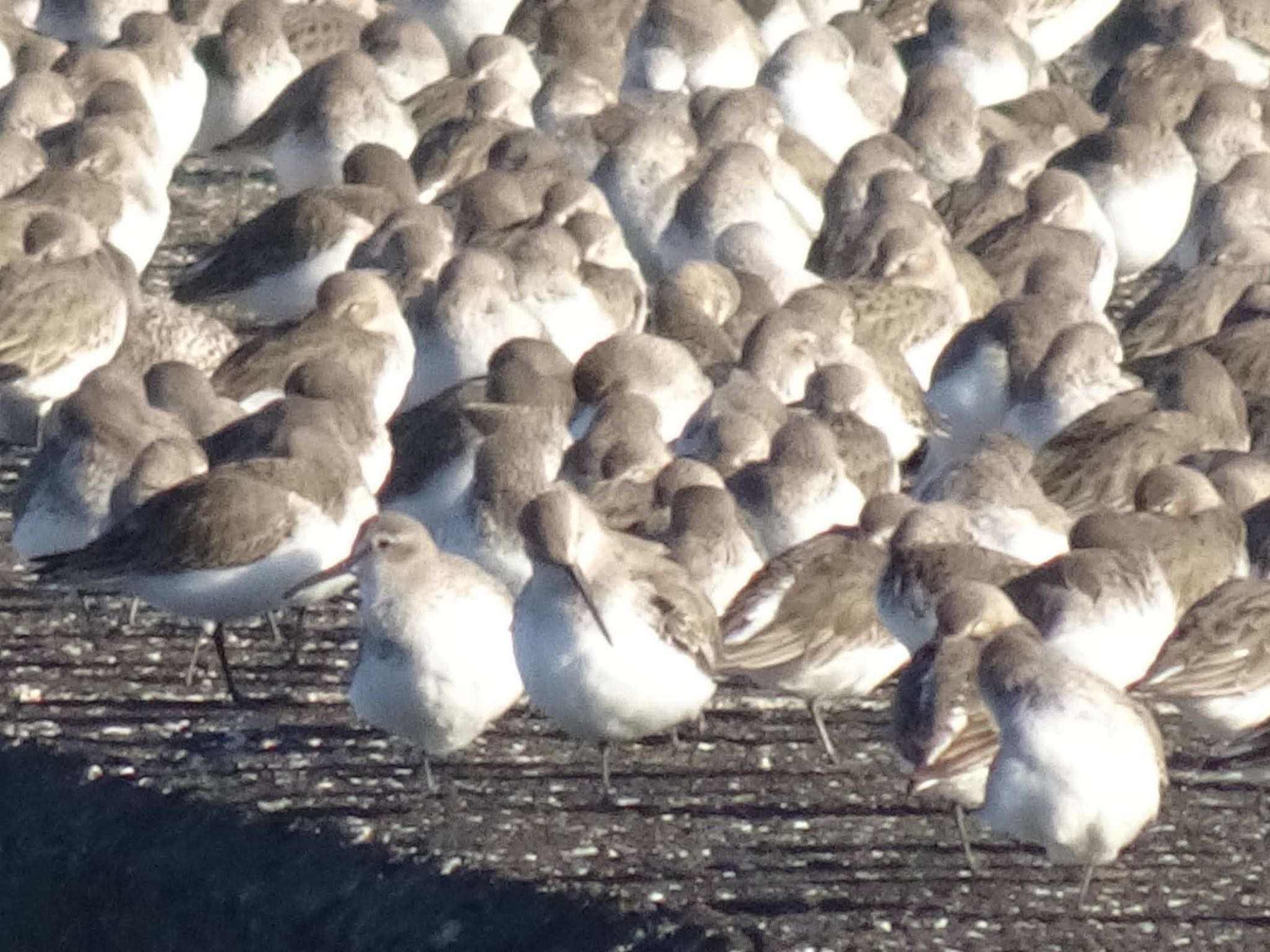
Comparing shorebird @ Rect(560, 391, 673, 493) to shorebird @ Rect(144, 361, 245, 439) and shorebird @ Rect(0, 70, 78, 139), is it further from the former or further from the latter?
shorebird @ Rect(0, 70, 78, 139)

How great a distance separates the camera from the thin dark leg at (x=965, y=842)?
7.93 metres

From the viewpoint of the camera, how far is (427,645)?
330 inches

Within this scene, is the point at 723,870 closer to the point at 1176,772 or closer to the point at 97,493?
the point at 1176,772

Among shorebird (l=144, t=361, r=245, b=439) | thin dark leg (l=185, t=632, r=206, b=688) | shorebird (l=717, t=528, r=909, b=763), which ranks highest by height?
shorebird (l=717, t=528, r=909, b=763)

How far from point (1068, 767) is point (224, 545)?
2854mm

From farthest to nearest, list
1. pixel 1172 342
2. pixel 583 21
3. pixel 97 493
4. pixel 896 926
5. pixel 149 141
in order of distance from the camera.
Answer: pixel 583 21, pixel 149 141, pixel 1172 342, pixel 97 493, pixel 896 926

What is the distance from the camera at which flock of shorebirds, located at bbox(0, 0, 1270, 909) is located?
27.7 feet

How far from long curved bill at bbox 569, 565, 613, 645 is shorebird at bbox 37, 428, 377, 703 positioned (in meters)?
1.33

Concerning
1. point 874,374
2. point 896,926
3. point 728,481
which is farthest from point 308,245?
point 896,926

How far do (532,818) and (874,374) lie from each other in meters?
A: 3.66

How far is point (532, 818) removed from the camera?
835 cm

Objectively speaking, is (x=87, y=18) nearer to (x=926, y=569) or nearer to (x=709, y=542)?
(x=709, y=542)

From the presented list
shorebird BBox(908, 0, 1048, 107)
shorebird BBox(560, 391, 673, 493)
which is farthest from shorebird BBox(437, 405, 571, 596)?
shorebird BBox(908, 0, 1048, 107)

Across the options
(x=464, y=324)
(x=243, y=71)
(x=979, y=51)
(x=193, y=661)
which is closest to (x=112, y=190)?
(x=464, y=324)
